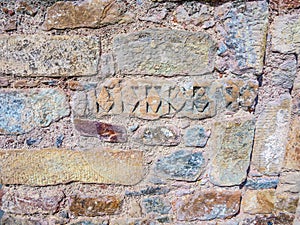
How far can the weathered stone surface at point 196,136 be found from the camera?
3.76 feet

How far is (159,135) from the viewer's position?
1.15 m

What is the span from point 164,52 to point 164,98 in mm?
159

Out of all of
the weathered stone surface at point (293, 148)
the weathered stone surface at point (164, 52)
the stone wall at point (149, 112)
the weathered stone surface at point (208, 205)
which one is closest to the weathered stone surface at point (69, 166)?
the stone wall at point (149, 112)

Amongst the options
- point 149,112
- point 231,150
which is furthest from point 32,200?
point 231,150

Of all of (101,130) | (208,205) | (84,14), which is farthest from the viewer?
(208,205)

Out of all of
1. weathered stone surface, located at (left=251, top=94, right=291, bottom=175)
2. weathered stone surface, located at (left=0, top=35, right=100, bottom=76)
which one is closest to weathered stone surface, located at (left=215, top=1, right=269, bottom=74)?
weathered stone surface, located at (left=251, top=94, right=291, bottom=175)

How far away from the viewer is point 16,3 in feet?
3.37

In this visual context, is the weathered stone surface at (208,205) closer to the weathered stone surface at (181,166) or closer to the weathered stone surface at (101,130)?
the weathered stone surface at (181,166)

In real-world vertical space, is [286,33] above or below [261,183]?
above

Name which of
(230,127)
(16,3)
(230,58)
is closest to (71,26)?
(16,3)

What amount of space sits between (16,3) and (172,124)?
0.66 metres

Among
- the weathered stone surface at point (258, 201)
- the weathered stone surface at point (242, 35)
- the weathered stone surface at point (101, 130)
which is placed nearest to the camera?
the weathered stone surface at point (242, 35)

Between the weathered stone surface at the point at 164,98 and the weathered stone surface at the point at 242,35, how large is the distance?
6 cm

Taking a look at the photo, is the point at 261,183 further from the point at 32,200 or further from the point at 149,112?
the point at 32,200
